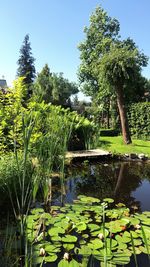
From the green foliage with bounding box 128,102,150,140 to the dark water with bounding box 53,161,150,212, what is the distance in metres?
5.88

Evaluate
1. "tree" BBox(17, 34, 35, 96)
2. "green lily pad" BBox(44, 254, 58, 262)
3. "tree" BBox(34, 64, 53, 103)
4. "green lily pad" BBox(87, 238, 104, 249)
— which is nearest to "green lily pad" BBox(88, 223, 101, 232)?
"green lily pad" BBox(87, 238, 104, 249)

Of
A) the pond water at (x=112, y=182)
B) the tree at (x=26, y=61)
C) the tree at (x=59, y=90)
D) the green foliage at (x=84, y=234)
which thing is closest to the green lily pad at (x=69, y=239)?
the green foliage at (x=84, y=234)

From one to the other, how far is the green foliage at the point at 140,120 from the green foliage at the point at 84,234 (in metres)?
9.54

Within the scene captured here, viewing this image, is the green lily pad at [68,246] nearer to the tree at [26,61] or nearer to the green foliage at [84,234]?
the green foliage at [84,234]

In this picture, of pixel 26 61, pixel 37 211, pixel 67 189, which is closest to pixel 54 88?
pixel 26 61

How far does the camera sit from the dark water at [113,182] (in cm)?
484

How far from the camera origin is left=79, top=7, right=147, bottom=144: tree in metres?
10.1

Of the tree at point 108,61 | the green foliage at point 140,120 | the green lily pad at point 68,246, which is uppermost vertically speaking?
the tree at point 108,61

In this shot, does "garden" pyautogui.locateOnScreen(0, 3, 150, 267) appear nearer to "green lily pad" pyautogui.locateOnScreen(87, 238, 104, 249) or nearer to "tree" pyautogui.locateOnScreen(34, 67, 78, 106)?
"green lily pad" pyautogui.locateOnScreen(87, 238, 104, 249)

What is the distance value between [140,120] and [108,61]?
14.7ft

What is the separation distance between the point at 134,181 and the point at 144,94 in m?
14.5

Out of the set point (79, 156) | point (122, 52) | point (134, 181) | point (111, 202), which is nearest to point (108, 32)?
point (122, 52)

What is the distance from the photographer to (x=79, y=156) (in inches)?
304

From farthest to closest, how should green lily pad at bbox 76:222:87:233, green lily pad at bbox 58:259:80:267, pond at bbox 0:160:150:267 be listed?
1. pond at bbox 0:160:150:267
2. green lily pad at bbox 76:222:87:233
3. green lily pad at bbox 58:259:80:267
